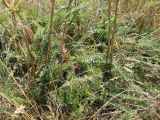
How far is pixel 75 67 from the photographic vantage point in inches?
79.2

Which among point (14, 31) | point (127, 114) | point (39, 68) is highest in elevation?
point (14, 31)

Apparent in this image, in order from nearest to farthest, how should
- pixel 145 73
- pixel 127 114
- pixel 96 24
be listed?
pixel 127 114
pixel 145 73
pixel 96 24

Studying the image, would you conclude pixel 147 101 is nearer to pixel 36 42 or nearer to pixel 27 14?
pixel 36 42

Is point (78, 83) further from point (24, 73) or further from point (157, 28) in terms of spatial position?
point (157, 28)

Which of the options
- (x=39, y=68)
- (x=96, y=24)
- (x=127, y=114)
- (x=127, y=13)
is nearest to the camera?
(x=127, y=114)

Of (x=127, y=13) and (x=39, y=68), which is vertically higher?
(x=127, y=13)

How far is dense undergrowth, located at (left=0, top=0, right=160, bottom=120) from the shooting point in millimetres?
1834

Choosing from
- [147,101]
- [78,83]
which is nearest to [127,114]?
[147,101]

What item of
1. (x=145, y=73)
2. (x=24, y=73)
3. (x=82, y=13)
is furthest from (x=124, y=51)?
(x=24, y=73)

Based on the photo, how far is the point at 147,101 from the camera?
1893 millimetres

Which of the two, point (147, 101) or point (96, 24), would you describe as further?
point (96, 24)

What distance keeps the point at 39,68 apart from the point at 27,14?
21.6 inches

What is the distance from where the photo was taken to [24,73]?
203 centimetres

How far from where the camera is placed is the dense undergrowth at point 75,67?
1834 millimetres
